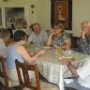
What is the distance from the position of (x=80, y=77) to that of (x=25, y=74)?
2.11ft

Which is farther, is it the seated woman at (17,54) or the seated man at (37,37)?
the seated man at (37,37)

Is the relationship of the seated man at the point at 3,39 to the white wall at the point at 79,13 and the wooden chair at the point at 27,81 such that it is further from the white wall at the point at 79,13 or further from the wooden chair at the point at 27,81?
the white wall at the point at 79,13

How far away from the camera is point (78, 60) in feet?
10.7

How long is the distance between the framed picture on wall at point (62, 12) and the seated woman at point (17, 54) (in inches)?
104

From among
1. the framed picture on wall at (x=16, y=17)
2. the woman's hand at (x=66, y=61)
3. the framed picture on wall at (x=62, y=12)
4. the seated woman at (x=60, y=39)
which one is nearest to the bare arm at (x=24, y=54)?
the woman's hand at (x=66, y=61)

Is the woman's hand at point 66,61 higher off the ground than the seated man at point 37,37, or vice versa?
the seated man at point 37,37

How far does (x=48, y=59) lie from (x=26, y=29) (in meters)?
3.27

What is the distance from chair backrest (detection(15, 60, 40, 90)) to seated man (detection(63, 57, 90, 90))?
404 mm

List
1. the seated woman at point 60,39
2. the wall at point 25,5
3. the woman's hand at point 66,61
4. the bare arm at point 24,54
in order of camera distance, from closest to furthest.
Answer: the woman's hand at point 66,61 → the bare arm at point 24,54 → the seated woman at point 60,39 → the wall at point 25,5

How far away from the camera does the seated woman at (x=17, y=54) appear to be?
3.22 m

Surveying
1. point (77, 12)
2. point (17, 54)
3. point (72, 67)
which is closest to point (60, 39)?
point (17, 54)

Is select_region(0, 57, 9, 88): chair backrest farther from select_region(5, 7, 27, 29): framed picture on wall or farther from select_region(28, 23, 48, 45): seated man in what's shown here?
select_region(5, 7, 27, 29): framed picture on wall

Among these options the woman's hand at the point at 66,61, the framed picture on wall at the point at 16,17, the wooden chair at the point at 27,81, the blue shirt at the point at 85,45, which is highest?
the framed picture on wall at the point at 16,17

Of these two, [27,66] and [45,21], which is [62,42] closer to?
[27,66]
